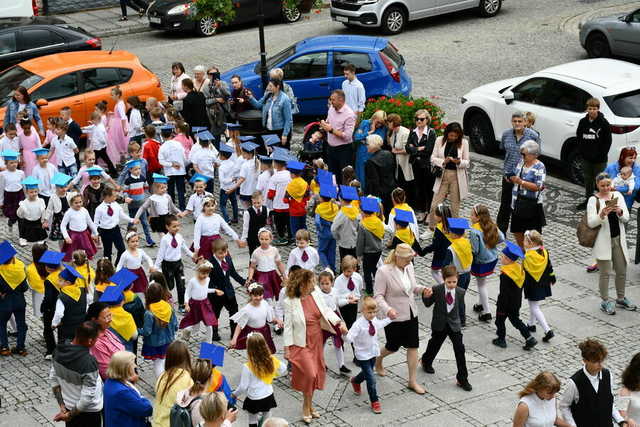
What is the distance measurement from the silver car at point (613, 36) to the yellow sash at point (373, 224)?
11.5 meters

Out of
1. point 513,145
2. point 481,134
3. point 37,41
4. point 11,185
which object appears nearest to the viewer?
point 513,145

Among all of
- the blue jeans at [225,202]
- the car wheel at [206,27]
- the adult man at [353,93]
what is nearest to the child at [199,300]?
the blue jeans at [225,202]

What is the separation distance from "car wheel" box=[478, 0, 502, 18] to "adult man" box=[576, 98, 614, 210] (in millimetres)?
12013

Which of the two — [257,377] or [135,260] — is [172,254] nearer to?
[135,260]

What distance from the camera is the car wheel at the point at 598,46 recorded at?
22.6 m

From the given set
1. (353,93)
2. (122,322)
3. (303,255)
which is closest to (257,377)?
(122,322)

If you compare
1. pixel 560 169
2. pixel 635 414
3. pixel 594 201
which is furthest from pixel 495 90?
pixel 635 414

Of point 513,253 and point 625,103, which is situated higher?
point 625,103

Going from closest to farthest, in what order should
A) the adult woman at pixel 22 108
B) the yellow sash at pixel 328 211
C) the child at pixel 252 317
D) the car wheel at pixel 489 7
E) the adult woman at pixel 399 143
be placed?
the child at pixel 252 317
the yellow sash at pixel 328 211
the adult woman at pixel 399 143
the adult woman at pixel 22 108
the car wheel at pixel 489 7

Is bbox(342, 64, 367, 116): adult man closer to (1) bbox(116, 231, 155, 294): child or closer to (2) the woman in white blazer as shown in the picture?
(2) the woman in white blazer

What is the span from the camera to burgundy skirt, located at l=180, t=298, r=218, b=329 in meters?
11.7

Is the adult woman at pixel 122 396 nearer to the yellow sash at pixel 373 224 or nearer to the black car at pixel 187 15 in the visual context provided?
the yellow sash at pixel 373 224

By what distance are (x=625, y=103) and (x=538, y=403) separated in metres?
8.72

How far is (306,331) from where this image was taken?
1041 cm
